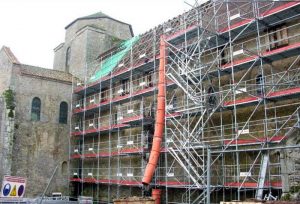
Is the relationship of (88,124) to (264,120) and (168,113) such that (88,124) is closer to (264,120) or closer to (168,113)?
(168,113)

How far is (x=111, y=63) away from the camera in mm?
26812

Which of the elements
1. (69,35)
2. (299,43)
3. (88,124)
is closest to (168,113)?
(299,43)

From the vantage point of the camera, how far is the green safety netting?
25812mm

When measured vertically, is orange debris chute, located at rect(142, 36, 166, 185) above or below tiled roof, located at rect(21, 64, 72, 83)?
below

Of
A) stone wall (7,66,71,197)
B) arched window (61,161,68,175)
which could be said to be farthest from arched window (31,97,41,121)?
arched window (61,161,68,175)

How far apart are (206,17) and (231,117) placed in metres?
5.30

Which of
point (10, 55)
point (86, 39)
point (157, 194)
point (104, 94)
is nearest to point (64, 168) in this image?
point (104, 94)

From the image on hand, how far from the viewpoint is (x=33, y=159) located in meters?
26.2

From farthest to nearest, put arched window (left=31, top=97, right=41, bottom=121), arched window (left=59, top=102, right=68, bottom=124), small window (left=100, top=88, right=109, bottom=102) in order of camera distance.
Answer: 1. arched window (left=59, top=102, right=68, bottom=124)
2. arched window (left=31, top=97, right=41, bottom=121)
3. small window (left=100, top=88, right=109, bottom=102)

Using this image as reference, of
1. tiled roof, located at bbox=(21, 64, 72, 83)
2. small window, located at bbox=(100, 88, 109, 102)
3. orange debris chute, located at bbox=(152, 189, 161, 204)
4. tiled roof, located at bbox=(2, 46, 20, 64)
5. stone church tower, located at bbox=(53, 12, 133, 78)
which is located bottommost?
orange debris chute, located at bbox=(152, 189, 161, 204)

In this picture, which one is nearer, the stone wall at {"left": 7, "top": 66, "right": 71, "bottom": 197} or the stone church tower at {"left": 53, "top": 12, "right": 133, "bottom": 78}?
the stone wall at {"left": 7, "top": 66, "right": 71, "bottom": 197}

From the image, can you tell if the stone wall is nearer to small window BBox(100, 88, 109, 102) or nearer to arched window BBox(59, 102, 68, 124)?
arched window BBox(59, 102, 68, 124)

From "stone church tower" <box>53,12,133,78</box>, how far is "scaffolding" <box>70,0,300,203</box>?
7.73 metres

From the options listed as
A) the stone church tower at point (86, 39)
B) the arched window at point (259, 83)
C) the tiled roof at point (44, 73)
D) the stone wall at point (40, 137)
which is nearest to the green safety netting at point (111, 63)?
the tiled roof at point (44, 73)
